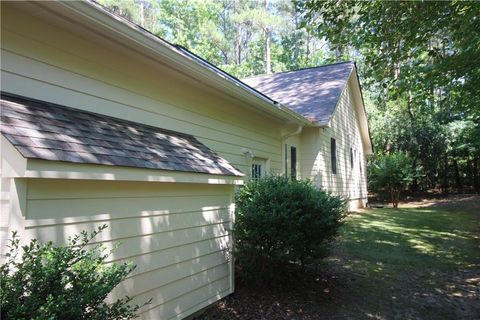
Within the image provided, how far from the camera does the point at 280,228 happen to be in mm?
5387

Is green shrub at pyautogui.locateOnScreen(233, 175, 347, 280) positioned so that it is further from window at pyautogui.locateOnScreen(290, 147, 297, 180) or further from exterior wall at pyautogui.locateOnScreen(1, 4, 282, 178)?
window at pyautogui.locateOnScreen(290, 147, 297, 180)

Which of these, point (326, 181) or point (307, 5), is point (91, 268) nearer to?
point (307, 5)

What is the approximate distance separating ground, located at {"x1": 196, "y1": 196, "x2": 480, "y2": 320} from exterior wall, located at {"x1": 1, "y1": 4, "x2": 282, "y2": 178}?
2.78 meters

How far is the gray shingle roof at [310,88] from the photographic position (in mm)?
12516

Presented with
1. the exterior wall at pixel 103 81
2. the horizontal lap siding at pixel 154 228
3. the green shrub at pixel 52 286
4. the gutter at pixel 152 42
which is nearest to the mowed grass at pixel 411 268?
the horizontal lap siding at pixel 154 228

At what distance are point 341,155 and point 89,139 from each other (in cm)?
1362

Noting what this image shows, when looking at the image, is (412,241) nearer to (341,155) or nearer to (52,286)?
(341,155)

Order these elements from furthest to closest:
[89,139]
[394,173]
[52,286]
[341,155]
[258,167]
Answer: [394,173], [341,155], [258,167], [89,139], [52,286]

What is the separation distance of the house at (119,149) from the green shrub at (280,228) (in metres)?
0.28

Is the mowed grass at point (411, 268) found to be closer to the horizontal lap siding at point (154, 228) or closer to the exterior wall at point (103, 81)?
the horizontal lap siding at point (154, 228)

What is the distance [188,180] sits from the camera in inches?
171

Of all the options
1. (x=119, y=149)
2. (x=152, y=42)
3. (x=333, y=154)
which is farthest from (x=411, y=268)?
(x=333, y=154)

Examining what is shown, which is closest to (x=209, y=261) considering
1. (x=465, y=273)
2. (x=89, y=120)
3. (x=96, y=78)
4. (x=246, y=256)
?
(x=246, y=256)

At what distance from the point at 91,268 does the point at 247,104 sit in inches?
211
